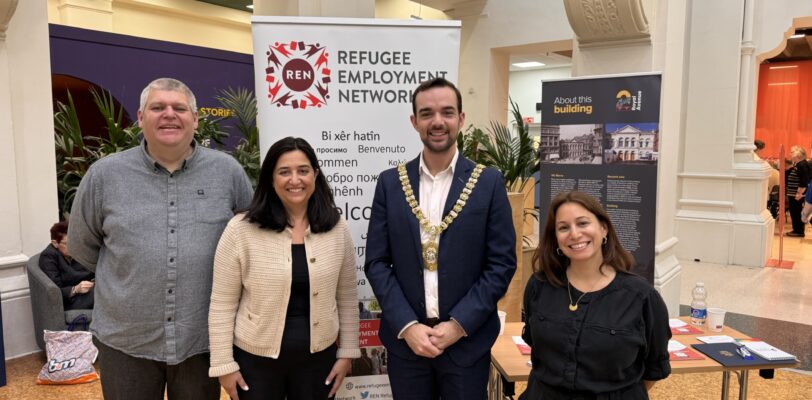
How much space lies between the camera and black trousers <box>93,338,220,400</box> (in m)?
1.77

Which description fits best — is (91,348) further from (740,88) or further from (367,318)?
(740,88)

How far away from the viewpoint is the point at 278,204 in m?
1.85

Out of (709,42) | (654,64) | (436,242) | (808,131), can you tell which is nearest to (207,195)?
(436,242)

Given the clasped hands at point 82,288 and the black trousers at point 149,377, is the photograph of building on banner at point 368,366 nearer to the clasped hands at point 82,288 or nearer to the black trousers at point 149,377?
the black trousers at point 149,377

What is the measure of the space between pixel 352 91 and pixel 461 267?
1.05m

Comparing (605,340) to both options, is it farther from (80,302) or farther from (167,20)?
(167,20)

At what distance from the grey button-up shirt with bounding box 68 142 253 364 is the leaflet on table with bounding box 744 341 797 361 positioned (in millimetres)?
2191

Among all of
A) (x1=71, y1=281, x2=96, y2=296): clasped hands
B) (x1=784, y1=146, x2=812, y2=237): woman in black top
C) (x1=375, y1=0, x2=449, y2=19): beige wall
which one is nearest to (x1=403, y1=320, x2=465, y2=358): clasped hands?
(x1=71, y1=281, x2=96, y2=296): clasped hands

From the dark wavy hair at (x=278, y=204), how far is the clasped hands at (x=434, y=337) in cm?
46

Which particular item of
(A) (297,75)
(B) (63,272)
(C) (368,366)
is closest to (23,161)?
(B) (63,272)

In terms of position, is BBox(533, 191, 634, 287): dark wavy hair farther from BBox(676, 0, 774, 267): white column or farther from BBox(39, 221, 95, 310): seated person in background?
BBox(676, 0, 774, 267): white column

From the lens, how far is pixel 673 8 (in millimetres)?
4027

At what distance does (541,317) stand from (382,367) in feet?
3.47

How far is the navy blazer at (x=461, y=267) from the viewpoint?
179 cm
